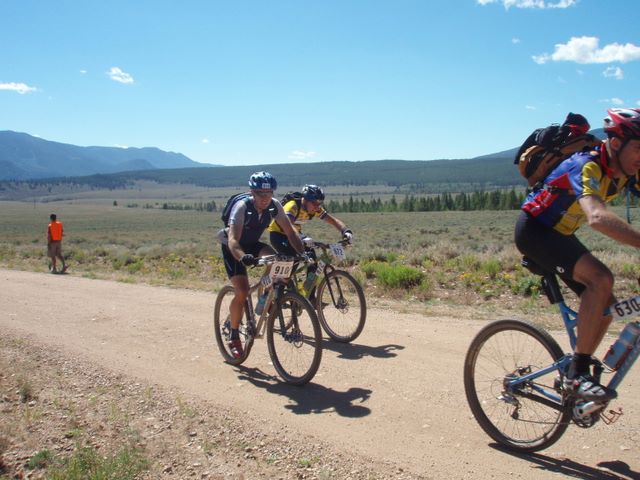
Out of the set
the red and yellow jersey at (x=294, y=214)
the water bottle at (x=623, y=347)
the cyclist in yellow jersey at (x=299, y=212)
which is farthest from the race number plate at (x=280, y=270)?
the water bottle at (x=623, y=347)

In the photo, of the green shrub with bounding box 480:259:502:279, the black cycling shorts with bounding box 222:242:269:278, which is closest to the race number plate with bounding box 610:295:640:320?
the black cycling shorts with bounding box 222:242:269:278

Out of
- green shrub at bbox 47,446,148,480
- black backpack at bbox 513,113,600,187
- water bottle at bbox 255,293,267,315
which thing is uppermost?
black backpack at bbox 513,113,600,187

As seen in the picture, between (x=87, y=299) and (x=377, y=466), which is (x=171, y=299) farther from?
(x=377, y=466)

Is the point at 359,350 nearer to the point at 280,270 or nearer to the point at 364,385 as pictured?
the point at 364,385

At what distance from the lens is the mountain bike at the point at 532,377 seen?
366cm

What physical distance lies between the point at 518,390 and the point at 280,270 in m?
2.61

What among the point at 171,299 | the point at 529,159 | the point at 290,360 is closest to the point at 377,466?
the point at 290,360

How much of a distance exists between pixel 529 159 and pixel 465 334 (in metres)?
3.61

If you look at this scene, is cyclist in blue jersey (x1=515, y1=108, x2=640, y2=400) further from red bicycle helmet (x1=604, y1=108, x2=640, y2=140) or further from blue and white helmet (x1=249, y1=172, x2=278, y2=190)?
blue and white helmet (x1=249, y1=172, x2=278, y2=190)

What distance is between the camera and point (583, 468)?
3.82m

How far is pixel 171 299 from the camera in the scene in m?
10.7

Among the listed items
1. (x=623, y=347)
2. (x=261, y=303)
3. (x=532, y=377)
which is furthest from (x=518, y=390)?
(x=261, y=303)

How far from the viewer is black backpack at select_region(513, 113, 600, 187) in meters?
4.14

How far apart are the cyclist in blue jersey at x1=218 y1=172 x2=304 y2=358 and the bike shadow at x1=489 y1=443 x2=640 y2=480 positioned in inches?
130
